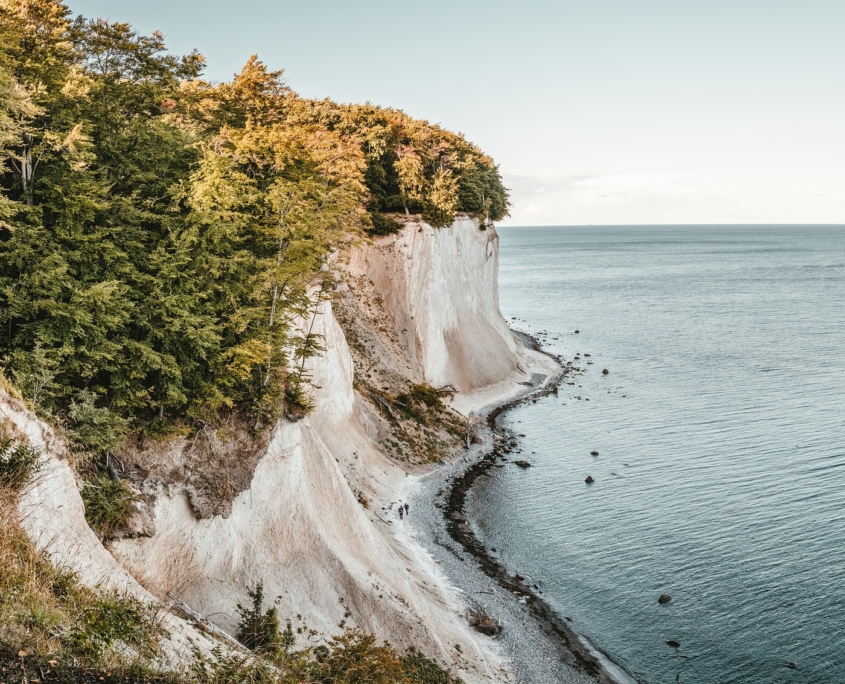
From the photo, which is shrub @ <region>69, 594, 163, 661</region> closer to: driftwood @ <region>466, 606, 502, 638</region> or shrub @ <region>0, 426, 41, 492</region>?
shrub @ <region>0, 426, 41, 492</region>

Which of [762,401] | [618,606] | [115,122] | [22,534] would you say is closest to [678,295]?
[762,401]

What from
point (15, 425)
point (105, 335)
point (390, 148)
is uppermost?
point (390, 148)

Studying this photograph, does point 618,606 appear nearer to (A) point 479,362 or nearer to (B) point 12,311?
(B) point 12,311

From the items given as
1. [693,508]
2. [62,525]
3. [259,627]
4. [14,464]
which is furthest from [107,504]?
[693,508]

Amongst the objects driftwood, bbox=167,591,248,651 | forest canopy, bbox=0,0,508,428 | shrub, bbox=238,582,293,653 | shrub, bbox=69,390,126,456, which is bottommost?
shrub, bbox=238,582,293,653

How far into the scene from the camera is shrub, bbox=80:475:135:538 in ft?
64.2

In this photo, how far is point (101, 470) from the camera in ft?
68.5

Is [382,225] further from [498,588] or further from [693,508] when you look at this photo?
[498,588]

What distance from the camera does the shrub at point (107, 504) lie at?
19.6 metres

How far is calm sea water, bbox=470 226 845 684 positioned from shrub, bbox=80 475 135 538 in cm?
2183

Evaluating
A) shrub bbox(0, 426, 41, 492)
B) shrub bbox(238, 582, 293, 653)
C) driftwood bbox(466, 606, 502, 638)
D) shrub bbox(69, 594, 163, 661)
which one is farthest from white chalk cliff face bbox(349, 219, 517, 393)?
shrub bbox(69, 594, 163, 661)

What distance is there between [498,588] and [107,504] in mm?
21181

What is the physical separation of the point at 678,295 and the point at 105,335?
448ft

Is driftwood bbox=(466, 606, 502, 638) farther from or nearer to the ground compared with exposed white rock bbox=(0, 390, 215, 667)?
nearer to the ground
